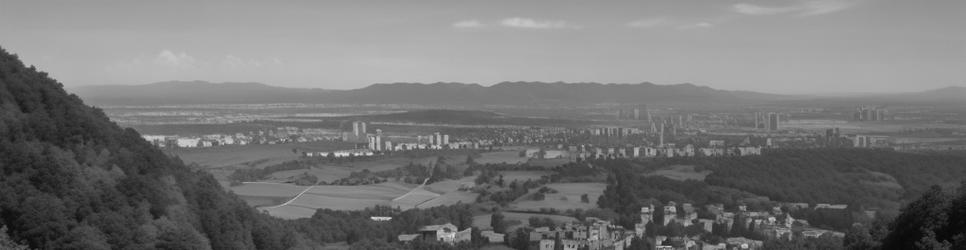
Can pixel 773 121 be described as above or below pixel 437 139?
above

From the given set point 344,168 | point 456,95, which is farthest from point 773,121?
point 456,95

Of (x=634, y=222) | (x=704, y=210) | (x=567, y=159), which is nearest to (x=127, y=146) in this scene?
(x=634, y=222)

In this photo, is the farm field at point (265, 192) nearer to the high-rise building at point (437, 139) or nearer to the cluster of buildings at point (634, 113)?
the high-rise building at point (437, 139)

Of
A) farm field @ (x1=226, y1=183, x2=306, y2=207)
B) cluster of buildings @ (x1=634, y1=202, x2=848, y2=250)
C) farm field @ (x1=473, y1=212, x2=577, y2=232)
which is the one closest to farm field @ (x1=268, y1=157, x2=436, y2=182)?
farm field @ (x1=226, y1=183, x2=306, y2=207)

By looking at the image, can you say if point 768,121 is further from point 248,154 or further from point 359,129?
point 248,154

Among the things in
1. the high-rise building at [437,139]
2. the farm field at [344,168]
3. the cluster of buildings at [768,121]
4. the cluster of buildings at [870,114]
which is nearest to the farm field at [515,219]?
the farm field at [344,168]
